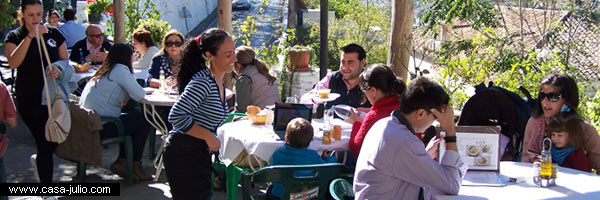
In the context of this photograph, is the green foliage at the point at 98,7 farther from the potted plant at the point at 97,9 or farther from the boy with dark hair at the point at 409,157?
the boy with dark hair at the point at 409,157

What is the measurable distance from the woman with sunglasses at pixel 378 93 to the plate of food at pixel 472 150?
651mm

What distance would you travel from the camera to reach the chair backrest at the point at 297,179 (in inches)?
138

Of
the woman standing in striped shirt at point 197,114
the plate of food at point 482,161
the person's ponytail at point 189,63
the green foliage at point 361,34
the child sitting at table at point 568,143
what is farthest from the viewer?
the green foliage at point 361,34

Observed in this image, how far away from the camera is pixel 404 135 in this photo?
2738 mm

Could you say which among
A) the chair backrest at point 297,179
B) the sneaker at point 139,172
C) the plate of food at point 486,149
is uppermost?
the plate of food at point 486,149

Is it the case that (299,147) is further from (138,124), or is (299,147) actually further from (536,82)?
(536,82)

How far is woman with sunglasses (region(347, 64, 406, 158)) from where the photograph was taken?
3.95 meters

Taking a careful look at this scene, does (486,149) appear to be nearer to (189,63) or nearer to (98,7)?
(189,63)

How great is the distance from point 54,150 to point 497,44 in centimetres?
479

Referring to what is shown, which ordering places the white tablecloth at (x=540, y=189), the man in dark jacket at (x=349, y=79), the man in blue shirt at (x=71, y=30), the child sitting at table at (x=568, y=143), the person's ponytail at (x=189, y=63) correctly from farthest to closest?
the man in blue shirt at (x=71, y=30), the man in dark jacket at (x=349, y=79), the child sitting at table at (x=568, y=143), the person's ponytail at (x=189, y=63), the white tablecloth at (x=540, y=189)

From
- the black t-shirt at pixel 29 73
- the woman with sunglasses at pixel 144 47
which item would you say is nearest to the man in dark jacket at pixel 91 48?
the woman with sunglasses at pixel 144 47

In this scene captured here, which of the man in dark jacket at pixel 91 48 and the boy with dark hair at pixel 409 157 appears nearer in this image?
the boy with dark hair at pixel 409 157

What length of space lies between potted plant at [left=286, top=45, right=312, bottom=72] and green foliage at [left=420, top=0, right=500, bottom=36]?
5.07ft

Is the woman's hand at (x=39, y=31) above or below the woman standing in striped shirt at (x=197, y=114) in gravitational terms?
above
